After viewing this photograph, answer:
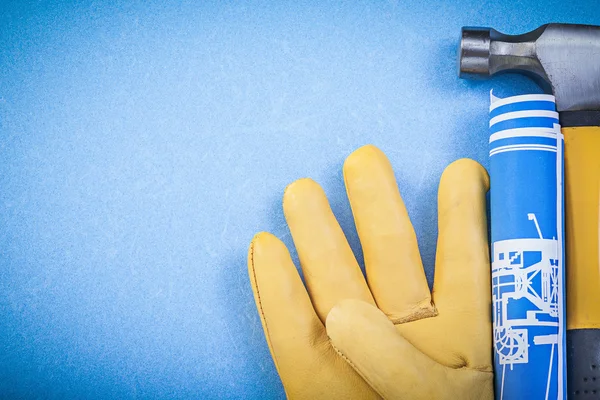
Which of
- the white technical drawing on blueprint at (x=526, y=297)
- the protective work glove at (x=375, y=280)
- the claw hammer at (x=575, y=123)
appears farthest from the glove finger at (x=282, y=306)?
the claw hammer at (x=575, y=123)

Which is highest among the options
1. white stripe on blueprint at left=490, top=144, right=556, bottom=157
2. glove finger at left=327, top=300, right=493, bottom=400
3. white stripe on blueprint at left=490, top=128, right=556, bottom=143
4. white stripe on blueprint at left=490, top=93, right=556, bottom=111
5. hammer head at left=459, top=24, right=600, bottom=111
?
hammer head at left=459, top=24, right=600, bottom=111

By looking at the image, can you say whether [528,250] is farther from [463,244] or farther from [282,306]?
[282,306]

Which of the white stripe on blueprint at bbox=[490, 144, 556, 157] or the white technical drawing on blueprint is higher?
the white stripe on blueprint at bbox=[490, 144, 556, 157]

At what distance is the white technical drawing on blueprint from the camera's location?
0.89m

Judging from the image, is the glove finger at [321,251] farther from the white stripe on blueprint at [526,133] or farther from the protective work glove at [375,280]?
the white stripe on blueprint at [526,133]

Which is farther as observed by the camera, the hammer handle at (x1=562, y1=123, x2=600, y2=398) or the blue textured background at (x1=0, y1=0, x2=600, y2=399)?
the blue textured background at (x1=0, y1=0, x2=600, y2=399)

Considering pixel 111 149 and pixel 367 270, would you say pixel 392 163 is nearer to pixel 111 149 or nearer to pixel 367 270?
pixel 367 270

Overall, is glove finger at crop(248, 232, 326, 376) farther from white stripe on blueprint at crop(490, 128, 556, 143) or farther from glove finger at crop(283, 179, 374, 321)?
white stripe on blueprint at crop(490, 128, 556, 143)

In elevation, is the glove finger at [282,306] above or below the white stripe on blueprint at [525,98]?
below

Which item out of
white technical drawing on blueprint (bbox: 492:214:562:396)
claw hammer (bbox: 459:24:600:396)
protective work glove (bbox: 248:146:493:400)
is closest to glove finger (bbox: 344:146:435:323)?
protective work glove (bbox: 248:146:493:400)

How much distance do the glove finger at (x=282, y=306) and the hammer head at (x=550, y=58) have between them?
0.43 metres

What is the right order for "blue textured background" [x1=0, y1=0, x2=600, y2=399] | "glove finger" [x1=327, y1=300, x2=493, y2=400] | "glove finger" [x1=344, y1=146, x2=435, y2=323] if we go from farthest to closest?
"blue textured background" [x1=0, y1=0, x2=600, y2=399], "glove finger" [x1=344, y1=146, x2=435, y2=323], "glove finger" [x1=327, y1=300, x2=493, y2=400]

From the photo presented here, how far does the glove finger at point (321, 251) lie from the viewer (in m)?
0.96

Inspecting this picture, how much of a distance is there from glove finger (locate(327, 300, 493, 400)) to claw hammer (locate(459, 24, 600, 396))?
194mm
